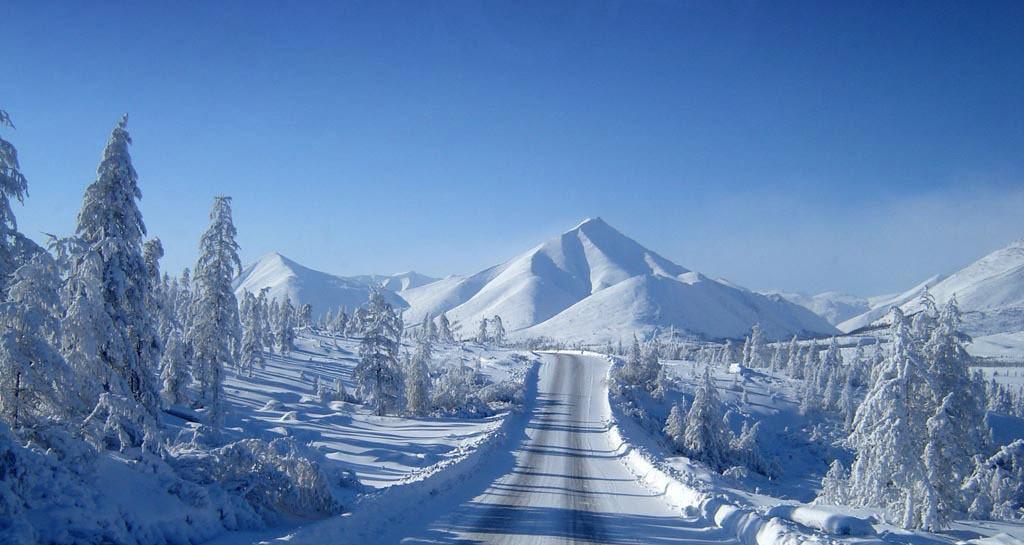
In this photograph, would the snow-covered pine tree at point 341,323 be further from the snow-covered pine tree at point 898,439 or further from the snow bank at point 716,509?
the snow-covered pine tree at point 898,439

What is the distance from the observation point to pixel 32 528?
7609mm

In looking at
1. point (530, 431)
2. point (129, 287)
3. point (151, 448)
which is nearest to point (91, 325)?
point (129, 287)

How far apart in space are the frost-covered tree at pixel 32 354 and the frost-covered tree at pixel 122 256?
6.75 meters

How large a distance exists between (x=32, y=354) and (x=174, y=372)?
27.2 m

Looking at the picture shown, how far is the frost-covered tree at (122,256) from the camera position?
18047mm

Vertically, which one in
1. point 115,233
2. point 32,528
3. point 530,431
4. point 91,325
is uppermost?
point 115,233

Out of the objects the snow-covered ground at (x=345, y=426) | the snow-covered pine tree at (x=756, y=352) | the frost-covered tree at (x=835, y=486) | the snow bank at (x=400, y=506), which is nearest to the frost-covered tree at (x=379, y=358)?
the snow-covered ground at (x=345, y=426)

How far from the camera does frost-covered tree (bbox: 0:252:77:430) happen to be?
1034 centimetres

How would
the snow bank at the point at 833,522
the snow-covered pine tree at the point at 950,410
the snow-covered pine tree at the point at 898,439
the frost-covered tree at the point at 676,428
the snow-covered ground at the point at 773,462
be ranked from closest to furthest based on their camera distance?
the snow bank at the point at 833,522 → the snow-covered ground at the point at 773,462 → the snow-covered pine tree at the point at 898,439 → the snow-covered pine tree at the point at 950,410 → the frost-covered tree at the point at 676,428

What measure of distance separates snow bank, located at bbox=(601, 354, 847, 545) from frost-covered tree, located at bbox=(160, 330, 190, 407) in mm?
27586

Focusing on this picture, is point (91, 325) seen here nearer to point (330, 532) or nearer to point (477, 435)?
point (330, 532)

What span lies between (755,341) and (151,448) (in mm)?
151988

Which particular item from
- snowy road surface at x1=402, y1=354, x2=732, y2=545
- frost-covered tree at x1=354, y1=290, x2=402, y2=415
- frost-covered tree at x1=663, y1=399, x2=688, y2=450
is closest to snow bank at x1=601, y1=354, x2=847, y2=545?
snowy road surface at x1=402, y1=354, x2=732, y2=545

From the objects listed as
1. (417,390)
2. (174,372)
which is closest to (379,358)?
(417,390)
